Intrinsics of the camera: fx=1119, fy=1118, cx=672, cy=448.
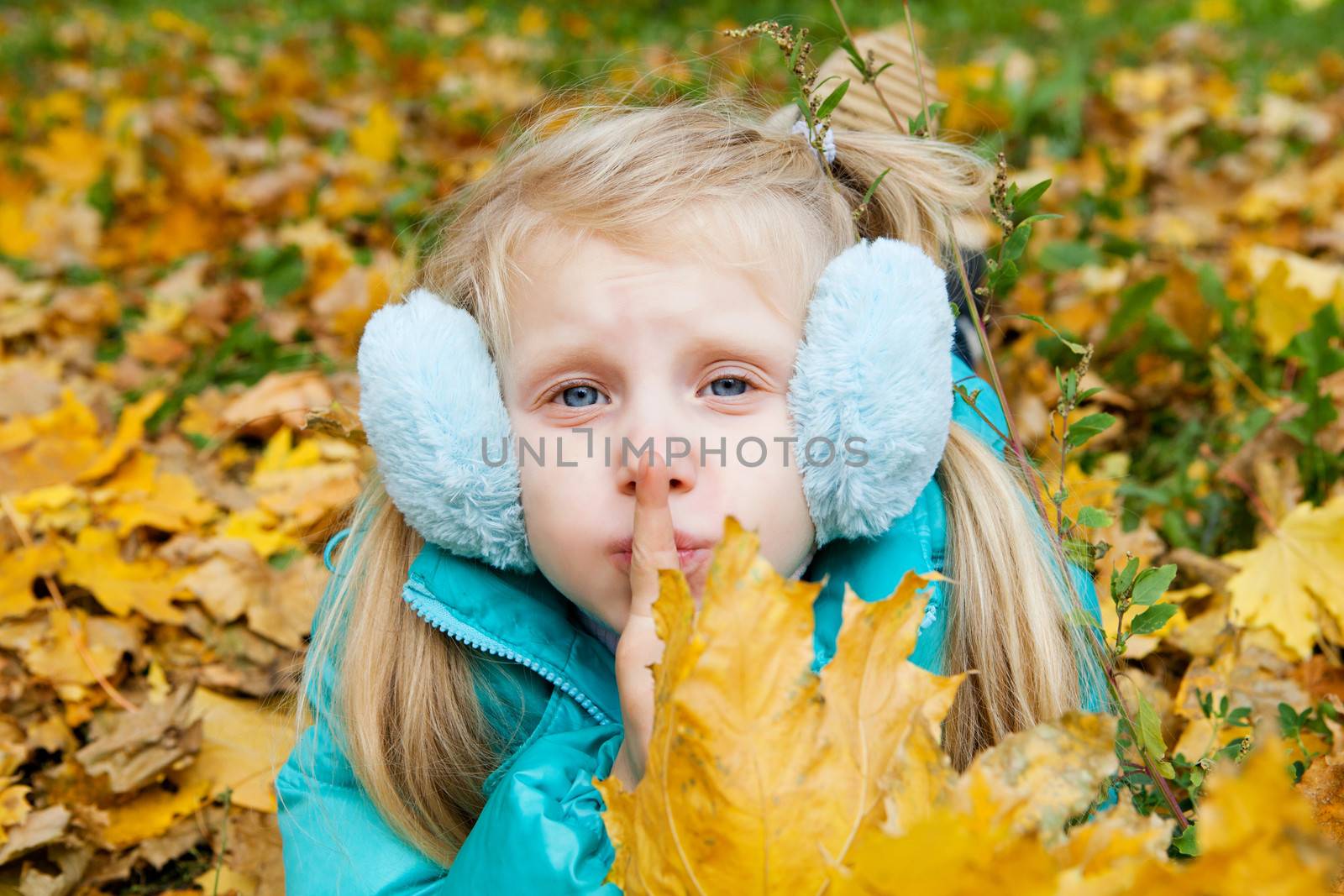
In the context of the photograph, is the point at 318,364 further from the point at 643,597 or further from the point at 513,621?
the point at 643,597

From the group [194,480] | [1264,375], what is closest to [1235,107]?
[1264,375]

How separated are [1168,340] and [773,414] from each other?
4.63 ft

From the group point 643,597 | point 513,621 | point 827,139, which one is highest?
point 827,139

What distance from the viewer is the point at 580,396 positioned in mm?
1404

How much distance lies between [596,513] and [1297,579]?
45.5 inches

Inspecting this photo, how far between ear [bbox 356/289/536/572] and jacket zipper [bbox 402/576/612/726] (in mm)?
101

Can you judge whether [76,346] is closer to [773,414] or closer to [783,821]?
[773,414]

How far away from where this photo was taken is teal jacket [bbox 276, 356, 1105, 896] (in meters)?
1.45

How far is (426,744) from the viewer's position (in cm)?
157

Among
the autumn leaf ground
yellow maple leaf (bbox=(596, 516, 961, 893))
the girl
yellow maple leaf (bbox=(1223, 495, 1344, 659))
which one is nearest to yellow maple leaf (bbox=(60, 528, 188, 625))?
the autumn leaf ground

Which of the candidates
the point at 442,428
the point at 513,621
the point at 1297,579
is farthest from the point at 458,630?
the point at 1297,579

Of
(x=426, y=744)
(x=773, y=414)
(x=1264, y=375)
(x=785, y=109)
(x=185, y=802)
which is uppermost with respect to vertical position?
(x=785, y=109)

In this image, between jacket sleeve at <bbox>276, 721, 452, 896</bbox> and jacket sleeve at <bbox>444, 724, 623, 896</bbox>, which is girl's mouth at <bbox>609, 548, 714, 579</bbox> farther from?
jacket sleeve at <bbox>276, 721, 452, 896</bbox>

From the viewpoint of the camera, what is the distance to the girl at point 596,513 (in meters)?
1.31
